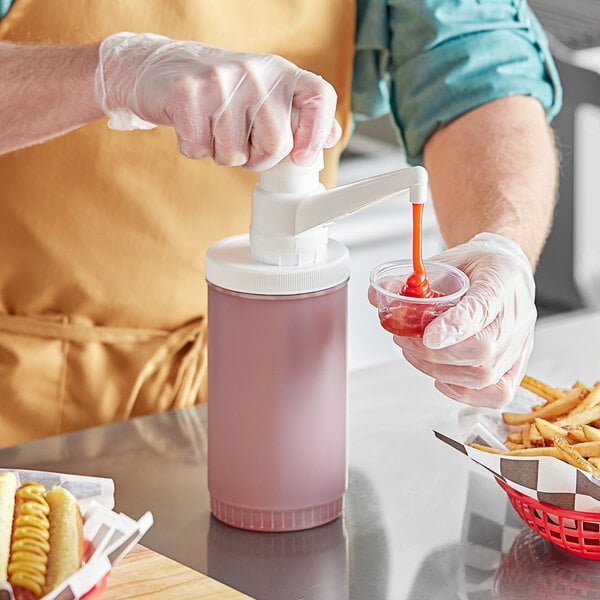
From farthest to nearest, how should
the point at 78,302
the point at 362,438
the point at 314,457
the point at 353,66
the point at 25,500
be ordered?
the point at 353,66, the point at 78,302, the point at 362,438, the point at 314,457, the point at 25,500

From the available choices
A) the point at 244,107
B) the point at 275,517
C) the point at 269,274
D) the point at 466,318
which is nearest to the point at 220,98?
the point at 244,107

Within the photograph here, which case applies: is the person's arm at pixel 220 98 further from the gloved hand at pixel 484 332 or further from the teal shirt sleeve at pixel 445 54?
the teal shirt sleeve at pixel 445 54

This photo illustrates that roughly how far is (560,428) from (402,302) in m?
0.21

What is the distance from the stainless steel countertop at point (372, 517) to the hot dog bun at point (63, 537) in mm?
153

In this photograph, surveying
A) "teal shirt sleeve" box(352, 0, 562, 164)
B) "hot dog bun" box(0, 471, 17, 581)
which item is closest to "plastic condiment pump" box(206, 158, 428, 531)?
"hot dog bun" box(0, 471, 17, 581)

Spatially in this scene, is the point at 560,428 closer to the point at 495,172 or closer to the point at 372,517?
the point at 372,517

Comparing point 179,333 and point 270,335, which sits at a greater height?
point 270,335

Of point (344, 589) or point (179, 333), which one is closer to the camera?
point (344, 589)

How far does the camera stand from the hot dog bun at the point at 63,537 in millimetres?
943

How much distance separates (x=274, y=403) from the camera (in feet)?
3.65

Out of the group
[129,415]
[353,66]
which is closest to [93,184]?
[129,415]

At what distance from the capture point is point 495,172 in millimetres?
1479

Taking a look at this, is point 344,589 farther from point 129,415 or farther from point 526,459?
point 129,415

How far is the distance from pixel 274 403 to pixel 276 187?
196 mm
